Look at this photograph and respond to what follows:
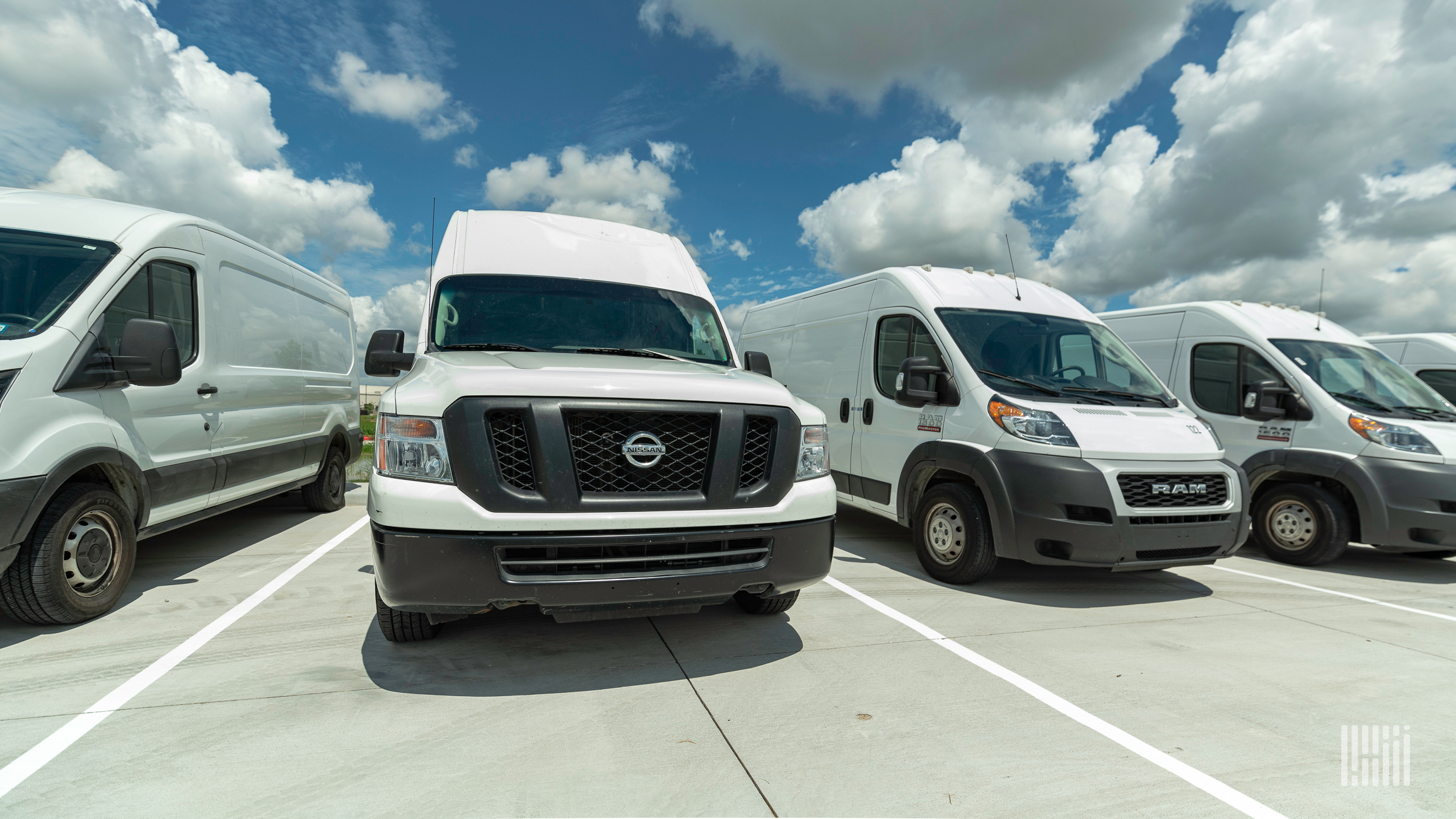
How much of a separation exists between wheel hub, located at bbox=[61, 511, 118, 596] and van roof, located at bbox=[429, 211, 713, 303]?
2.17 metres

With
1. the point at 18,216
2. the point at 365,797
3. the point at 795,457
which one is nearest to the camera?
the point at 365,797

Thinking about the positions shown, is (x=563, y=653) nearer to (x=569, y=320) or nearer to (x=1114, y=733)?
(x=569, y=320)

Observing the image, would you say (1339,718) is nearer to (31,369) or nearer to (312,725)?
(312,725)

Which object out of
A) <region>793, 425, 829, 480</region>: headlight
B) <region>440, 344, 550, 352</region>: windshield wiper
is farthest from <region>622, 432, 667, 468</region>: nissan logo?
<region>440, 344, 550, 352</region>: windshield wiper

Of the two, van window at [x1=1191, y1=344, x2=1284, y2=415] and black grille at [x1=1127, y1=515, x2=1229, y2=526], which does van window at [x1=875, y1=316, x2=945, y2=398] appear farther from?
van window at [x1=1191, y1=344, x2=1284, y2=415]

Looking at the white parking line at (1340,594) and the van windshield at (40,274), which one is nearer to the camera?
the van windshield at (40,274)

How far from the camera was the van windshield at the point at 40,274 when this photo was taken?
3.62 metres

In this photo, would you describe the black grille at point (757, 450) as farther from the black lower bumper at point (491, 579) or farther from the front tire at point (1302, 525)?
the front tire at point (1302, 525)

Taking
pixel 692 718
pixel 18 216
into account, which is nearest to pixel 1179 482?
pixel 692 718

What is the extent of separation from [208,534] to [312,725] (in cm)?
470

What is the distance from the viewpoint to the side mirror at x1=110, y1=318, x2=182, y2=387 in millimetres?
3828

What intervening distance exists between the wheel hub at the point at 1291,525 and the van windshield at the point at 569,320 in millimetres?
5422

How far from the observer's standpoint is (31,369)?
3428mm

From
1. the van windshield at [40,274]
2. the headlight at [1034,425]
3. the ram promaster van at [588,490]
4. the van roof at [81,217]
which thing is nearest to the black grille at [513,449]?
the ram promaster van at [588,490]
